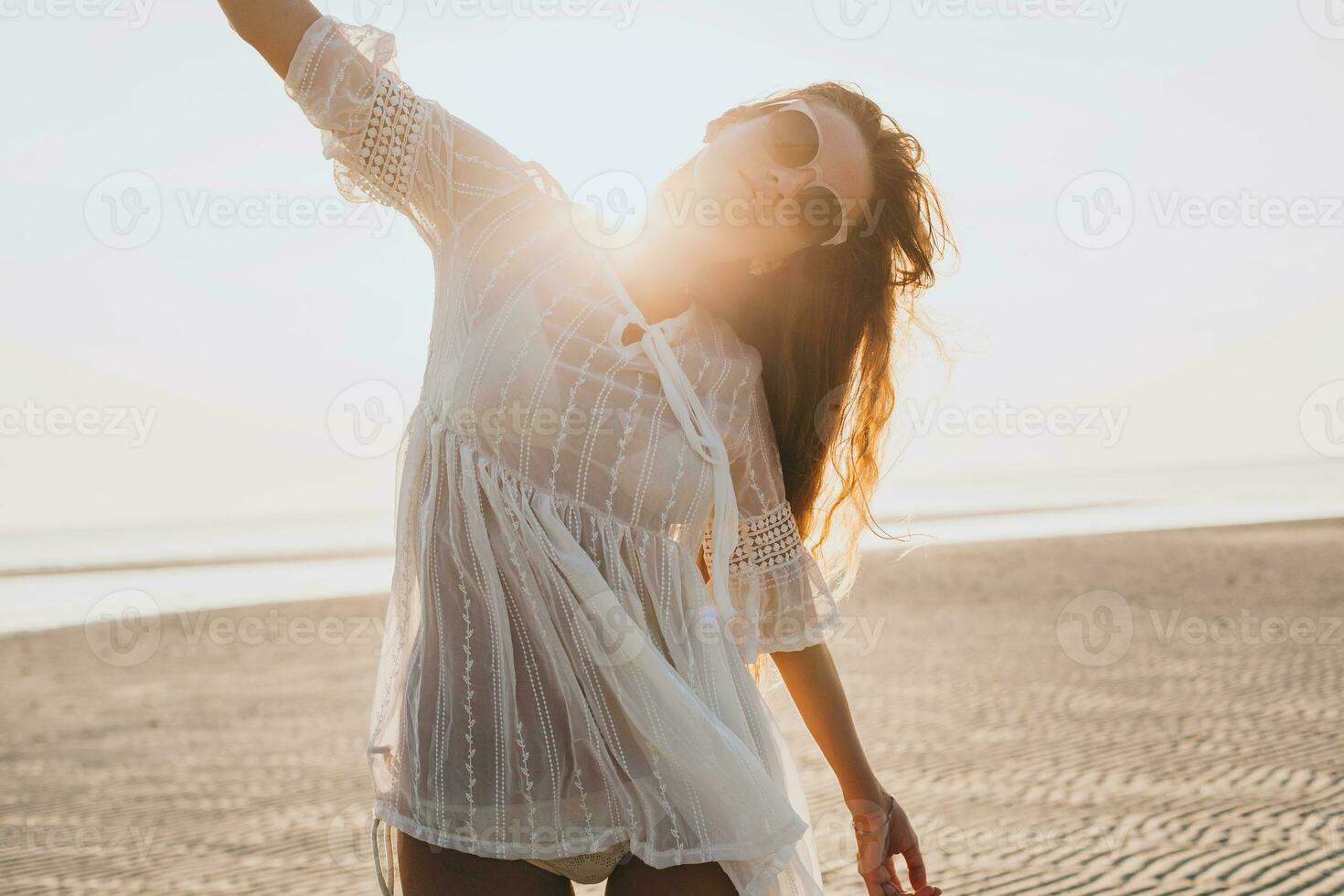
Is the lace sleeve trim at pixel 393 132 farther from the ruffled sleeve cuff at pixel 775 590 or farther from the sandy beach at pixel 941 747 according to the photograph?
the sandy beach at pixel 941 747

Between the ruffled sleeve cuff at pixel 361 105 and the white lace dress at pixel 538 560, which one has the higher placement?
the ruffled sleeve cuff at pixel 361 105

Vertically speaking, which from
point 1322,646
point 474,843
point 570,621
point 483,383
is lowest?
point 1322,646

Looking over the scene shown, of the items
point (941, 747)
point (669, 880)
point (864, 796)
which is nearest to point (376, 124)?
point (669, 880)

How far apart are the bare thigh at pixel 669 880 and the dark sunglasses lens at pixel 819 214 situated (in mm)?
1282

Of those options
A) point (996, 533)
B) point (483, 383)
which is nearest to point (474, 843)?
point (483, 383)

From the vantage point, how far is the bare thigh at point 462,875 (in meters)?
1.79

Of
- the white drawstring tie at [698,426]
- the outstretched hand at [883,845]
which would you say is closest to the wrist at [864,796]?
the outstretched hand at [883,845]

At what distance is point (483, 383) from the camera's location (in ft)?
6.29

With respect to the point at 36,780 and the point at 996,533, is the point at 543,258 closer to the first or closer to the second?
the point at 36,780

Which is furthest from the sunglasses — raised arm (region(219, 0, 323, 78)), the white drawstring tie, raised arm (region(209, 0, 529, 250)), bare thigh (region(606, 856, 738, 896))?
bare thigh (region(606, 856, 738, 896))

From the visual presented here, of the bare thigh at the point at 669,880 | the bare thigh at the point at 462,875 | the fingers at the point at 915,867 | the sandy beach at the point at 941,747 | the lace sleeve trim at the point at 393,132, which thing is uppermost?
the lace sleeve trim at the point at 393,132

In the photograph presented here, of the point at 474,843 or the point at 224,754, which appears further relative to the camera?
the point at 224,754

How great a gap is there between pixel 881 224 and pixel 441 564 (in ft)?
4.30

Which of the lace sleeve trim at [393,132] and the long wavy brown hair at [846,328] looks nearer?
the lace sleeve trim at [393,132]
